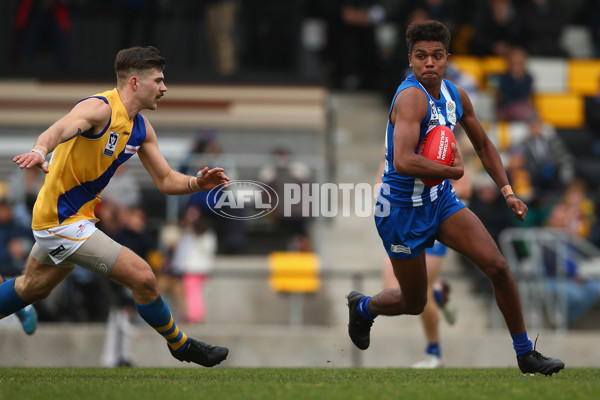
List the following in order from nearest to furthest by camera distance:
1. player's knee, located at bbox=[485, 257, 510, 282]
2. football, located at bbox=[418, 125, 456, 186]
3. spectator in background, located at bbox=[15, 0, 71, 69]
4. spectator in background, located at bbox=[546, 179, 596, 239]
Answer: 1. football, located at bbox=[418, 125, 456, 186]
2. player's knee, located at bbox=[485, 257, 510, 282]
3. spectator in background, located at bbox=[546, 179, 596, 239]
4. spectator in background, located at bbox=[15, 0, 71, 69]

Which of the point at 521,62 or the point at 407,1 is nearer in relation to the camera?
the point at 521,62

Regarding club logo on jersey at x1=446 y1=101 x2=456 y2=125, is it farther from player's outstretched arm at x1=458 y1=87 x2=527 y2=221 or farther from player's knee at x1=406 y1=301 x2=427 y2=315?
player's knee at x1=406 y1=301 x2=427 y2=315

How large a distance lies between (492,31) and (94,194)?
12217 mm

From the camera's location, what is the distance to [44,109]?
17.3 meters

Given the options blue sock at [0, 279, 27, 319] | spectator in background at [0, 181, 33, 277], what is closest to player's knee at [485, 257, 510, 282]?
blue sock at [0, 279, 27, 319]

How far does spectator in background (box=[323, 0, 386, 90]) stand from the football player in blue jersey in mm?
11146

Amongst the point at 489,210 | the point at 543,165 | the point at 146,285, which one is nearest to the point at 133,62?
the point at 146,285

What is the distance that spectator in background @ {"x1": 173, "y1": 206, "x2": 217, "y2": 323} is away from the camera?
42.5 ft

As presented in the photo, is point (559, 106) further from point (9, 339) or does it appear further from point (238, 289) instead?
point (9, 339)

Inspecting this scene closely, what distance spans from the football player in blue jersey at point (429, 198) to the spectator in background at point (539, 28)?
1156 cm

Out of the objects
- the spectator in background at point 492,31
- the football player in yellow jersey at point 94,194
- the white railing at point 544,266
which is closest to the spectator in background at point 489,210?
the white railing at point 544,266

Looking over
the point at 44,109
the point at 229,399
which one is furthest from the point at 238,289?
the point at 229,399

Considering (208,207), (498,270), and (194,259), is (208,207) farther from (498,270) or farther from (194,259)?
(498,270)

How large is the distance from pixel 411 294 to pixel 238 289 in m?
6.04
